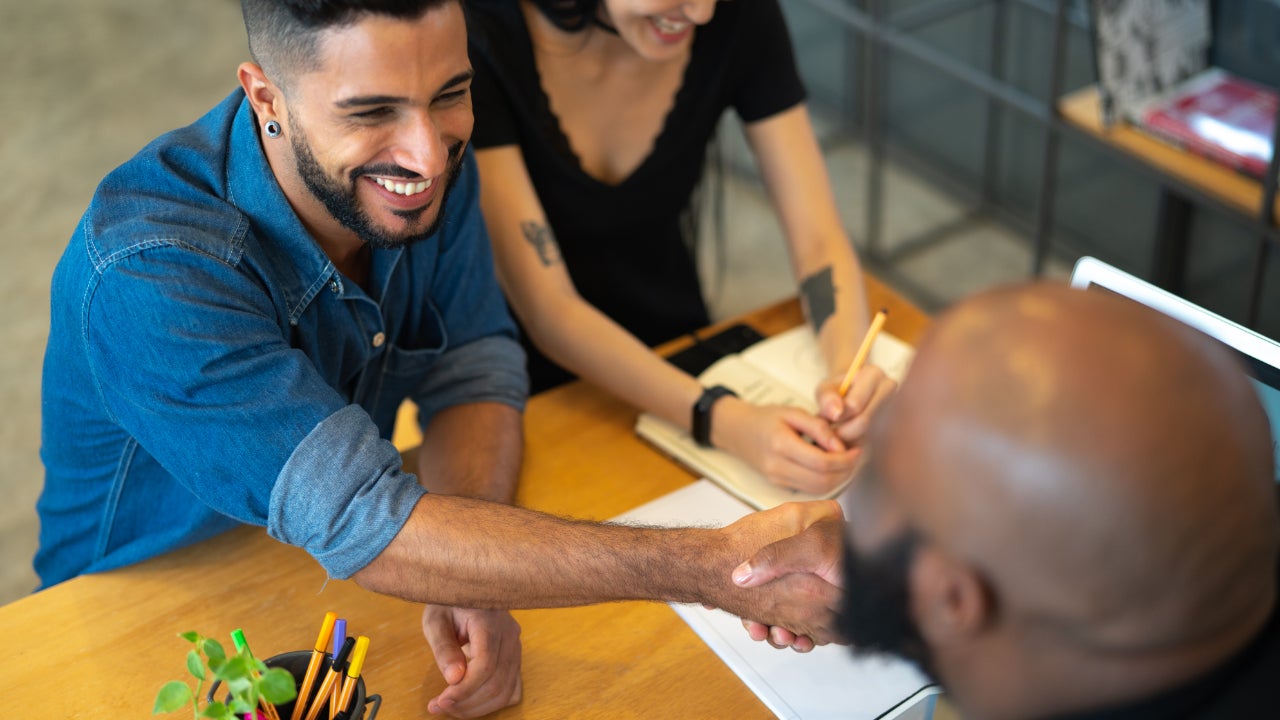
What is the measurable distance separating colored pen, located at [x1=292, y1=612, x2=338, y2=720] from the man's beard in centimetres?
42

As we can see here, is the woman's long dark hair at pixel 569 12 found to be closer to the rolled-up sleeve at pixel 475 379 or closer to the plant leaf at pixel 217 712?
the rolled-up sleeve at pixel 475 379

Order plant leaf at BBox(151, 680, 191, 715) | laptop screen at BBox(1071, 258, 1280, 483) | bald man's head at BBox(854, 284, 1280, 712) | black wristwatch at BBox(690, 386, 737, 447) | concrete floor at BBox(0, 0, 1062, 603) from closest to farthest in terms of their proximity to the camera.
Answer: bald man's head at BBox(854, 284, 1280, 712)
plant leaf at BBox(151, 680, 191, 715)
laptop screen at BBox(1071, 258, 1280, 483)
black wristwatch at BBox(690, 386, 737, 447)
concrete floor at BBox(0, 0, 1062, 603)

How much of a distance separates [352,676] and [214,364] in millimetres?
316

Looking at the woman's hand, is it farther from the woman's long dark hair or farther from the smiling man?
the woman's long dark hair

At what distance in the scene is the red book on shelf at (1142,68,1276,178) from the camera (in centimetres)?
234

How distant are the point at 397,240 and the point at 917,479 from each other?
2.46 ft

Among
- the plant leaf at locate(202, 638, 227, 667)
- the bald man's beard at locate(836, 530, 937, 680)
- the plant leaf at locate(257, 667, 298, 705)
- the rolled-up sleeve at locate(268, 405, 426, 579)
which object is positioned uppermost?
the bald man's beard at locate(836, 530, 937, 680)

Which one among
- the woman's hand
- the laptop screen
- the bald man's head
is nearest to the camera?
the bald man's head

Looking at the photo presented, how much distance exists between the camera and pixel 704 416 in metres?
1.49

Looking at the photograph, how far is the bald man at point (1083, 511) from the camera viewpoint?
2.02 feet

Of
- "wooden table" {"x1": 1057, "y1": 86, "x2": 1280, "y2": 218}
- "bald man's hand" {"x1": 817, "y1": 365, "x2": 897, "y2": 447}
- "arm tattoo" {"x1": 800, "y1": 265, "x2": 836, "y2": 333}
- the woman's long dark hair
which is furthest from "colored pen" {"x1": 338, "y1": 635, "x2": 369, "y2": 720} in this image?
"wooden table" {"x1": 1057, "y1": 86, "x2": 1280, "y2": 218}

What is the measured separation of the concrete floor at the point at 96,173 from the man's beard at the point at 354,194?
1690 millimetres

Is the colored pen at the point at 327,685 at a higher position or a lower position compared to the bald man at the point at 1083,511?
lower

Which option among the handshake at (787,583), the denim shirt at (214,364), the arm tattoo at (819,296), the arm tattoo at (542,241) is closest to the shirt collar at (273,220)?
the denim shirt at (214,364)
